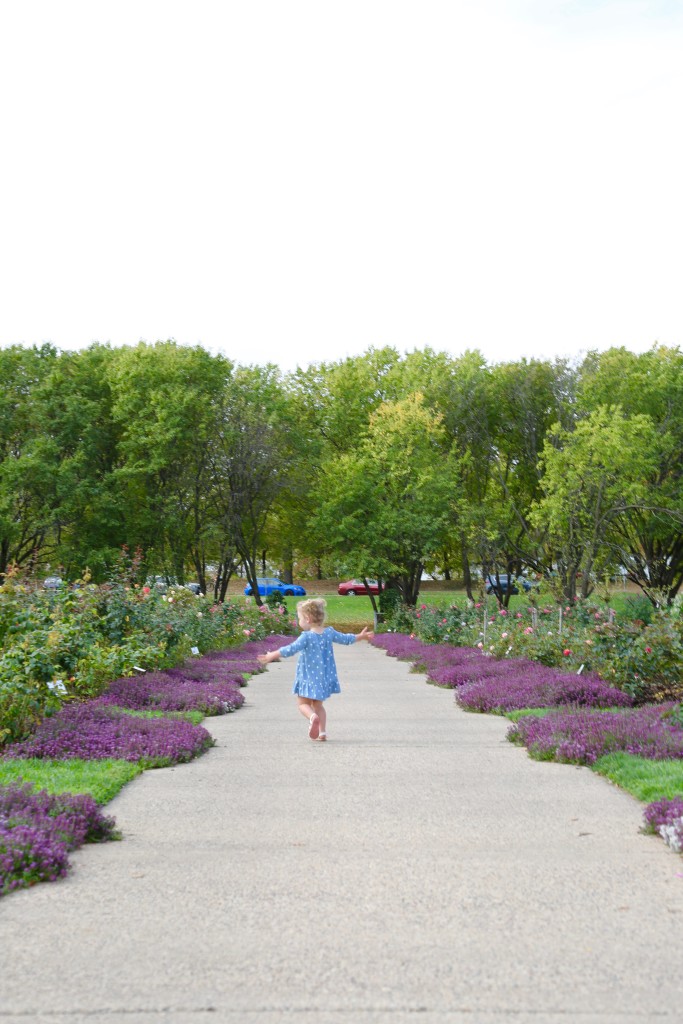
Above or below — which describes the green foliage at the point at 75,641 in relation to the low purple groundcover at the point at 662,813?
above

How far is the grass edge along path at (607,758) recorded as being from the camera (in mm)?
6898

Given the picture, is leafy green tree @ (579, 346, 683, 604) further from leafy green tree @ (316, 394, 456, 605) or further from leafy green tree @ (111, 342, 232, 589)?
leafy green tree @ (111, 342, 232, 589)

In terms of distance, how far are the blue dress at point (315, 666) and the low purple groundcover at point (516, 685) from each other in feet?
9.54

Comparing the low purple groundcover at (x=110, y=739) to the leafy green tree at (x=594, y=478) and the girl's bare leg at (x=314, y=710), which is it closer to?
the girl's bare leg at (x=314, y=710)

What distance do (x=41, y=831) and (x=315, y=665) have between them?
18.6ft

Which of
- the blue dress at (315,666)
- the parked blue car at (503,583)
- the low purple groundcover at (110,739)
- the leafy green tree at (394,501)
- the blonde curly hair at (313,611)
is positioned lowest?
the low purple groundcover at (110,739)

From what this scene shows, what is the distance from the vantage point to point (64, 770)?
8.38 m

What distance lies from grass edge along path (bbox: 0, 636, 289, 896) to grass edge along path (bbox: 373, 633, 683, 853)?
3299 mm

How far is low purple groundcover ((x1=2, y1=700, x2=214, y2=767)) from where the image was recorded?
9.07 metres

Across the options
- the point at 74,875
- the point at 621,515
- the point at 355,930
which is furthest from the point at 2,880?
the point at 621,515

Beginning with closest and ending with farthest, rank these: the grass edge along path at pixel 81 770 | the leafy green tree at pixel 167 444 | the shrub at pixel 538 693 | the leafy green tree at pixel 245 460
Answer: the grass edge along path at pixel 81 770
the shrub at pixel 538 693
the leafy green tree at pixel 167 444
the leafy green tree at pixel 245 460

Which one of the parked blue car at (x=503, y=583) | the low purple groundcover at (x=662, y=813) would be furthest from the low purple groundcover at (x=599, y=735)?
the parked blue car at (x=503, y=583)

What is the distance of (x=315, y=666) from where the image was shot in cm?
1153

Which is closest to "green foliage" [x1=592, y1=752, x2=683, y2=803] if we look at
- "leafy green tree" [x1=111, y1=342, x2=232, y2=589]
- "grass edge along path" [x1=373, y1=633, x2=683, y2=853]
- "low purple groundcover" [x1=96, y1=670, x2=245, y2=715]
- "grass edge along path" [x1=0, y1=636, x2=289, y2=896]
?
"grass edge along path" [x1=373, y1=633, x2=683, y2=853]
